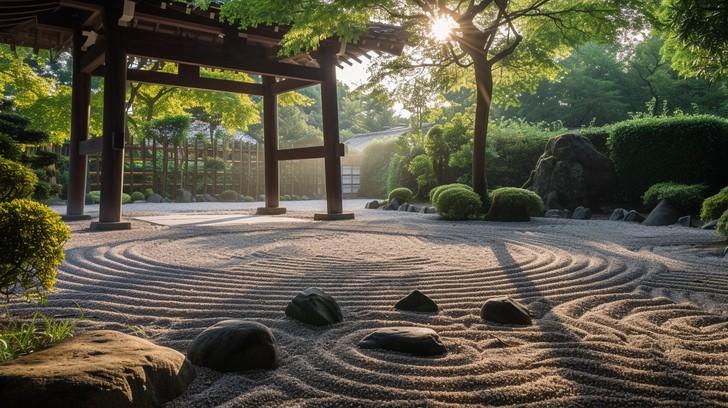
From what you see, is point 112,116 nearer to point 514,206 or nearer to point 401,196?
point 514,206

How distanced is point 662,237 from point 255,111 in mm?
12606

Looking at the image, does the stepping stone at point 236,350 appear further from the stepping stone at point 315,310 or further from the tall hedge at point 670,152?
the tall hedge at point 670,152

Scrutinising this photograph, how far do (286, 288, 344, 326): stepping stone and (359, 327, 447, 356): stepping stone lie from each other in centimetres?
37

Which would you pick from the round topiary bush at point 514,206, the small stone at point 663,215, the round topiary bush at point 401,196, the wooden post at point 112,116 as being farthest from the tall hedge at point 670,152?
the wooden post at point 112,116

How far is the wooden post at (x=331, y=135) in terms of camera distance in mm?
9055

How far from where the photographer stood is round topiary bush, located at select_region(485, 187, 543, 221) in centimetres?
907

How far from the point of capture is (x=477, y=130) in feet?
33.0

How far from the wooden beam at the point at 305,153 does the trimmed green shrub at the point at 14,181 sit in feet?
22.0

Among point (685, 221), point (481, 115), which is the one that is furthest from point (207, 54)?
point (685, 221)

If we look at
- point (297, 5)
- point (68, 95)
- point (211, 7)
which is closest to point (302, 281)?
point (297, 5)

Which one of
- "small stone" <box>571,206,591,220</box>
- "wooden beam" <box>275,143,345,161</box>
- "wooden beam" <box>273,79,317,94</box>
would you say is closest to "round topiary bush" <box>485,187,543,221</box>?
"small stone" <box>571,206,591,220</box>

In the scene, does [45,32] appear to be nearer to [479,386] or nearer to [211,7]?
[211,7]

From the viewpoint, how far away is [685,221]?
26.8ft

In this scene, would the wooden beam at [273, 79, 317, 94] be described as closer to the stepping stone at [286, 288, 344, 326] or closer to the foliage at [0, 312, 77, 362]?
the stepping stone at [286, 288, 344, 326]
